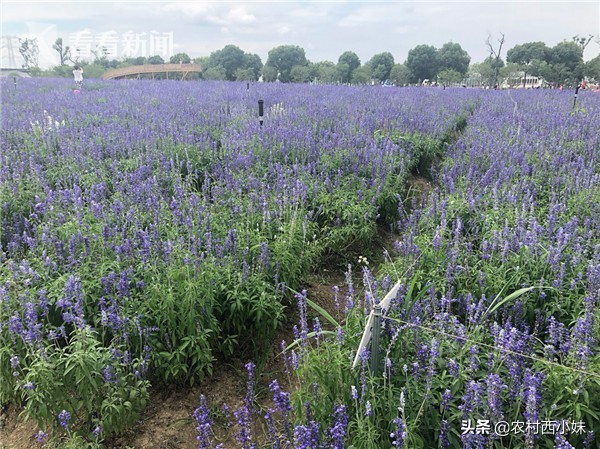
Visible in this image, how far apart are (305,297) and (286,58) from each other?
63679 mm

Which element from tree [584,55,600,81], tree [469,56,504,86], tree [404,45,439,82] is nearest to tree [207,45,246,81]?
tree [404,45,439,82]

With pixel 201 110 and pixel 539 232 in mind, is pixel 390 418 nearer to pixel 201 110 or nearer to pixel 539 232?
pixel 539 232

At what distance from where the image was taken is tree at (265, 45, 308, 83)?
5988 centimetres

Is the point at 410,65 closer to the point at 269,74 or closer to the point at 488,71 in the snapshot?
the point at 488,71

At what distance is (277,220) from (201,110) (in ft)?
22.0

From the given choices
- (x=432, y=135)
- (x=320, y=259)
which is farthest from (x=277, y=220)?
(x=432, y=135)

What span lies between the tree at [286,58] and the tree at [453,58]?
18.7m

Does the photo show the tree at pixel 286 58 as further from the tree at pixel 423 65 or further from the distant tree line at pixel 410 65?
the tree at pixel 423 65

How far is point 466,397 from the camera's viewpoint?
1918 mm

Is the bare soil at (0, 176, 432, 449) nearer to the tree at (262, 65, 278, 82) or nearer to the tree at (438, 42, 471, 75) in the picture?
the tree at (262, 65, 278, 82)

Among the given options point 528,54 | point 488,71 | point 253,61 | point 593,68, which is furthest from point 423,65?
point 253,61

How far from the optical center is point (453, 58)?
61781 mm

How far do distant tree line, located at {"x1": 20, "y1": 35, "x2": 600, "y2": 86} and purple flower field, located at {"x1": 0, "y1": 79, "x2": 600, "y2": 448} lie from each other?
39.3 metres

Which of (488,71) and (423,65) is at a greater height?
(423,65)
